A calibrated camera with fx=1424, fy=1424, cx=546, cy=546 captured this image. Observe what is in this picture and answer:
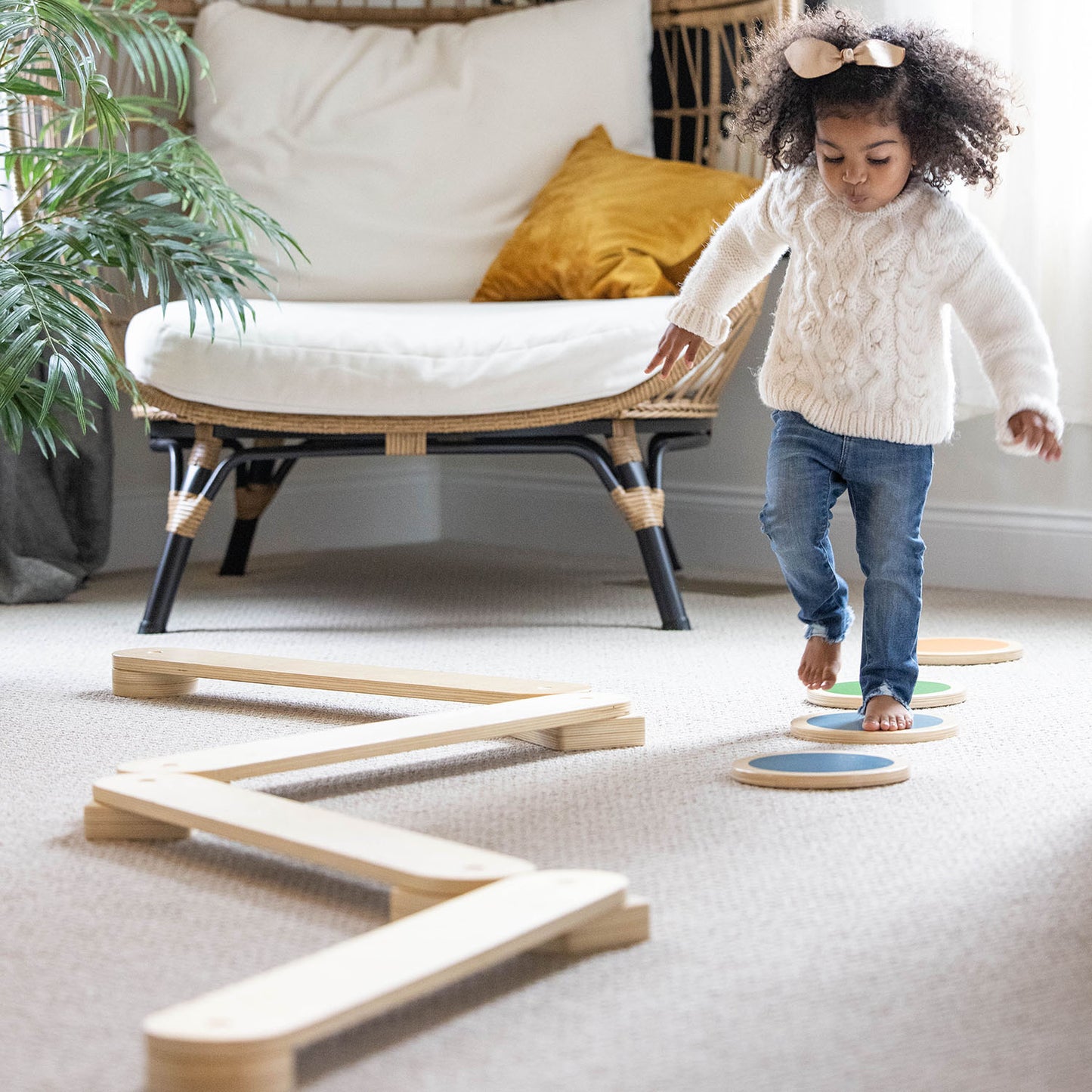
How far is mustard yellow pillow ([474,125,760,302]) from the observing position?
2.04 m

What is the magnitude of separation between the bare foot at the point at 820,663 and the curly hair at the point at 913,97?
0.45m

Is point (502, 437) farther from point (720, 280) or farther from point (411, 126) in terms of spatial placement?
point (411, 126)

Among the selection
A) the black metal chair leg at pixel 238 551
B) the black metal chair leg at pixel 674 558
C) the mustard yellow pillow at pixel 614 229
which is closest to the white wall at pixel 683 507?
the black metal chair leg at pixel 674 558

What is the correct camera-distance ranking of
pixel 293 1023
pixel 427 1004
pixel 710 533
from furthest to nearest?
pixel 710 533 → pixel 427 1004 → pixel 293 1023

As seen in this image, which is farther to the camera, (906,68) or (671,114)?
(671,114)

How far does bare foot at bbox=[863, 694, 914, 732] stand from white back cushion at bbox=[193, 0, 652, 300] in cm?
121

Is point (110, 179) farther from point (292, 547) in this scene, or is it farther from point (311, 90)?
point (292, 547)

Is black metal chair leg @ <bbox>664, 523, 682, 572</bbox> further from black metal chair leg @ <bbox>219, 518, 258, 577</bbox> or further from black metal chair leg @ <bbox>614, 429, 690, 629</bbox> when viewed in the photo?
black metal chair leg @ <bbox>219, 518, 258, 577</bbox>

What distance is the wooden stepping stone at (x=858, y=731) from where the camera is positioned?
50.6 inches

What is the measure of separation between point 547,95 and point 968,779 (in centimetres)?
149

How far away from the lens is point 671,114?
93.2 inches

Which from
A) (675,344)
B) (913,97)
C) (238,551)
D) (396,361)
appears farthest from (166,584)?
(913,97)

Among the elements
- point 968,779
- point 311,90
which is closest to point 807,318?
point 968,779

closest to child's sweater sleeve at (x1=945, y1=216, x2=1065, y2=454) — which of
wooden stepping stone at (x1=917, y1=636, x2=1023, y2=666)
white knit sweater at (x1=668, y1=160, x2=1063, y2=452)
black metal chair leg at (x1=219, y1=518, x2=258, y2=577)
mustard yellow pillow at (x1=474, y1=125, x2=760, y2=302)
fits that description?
white knit sweater at (x1=668, y1=160, x2=1063, y2=452)
